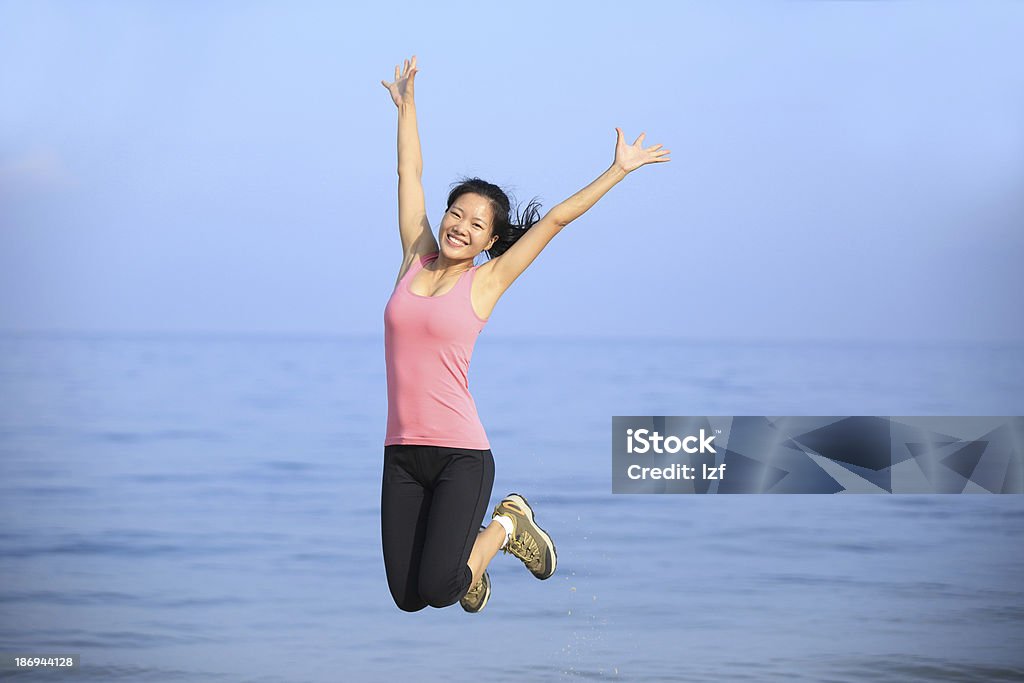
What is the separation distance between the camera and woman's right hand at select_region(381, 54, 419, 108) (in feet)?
12.4

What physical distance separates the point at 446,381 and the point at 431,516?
1.05 ft

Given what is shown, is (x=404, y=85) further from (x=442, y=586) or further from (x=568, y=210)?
(x=442, y=586)

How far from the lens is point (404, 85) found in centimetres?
381

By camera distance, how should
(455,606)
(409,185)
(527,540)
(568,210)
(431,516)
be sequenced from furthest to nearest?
(455,606) → (527,540) → (409,185) → (431,516) → (568,210)

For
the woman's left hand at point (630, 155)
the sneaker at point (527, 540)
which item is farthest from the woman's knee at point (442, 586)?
the woman's left hand at point (630, 155)

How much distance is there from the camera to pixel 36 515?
783 centimetres

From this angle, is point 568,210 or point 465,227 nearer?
point 568,210

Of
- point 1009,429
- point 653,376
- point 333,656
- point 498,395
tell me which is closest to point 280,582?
point 333,656

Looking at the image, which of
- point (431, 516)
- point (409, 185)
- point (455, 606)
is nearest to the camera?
point (431, 516)

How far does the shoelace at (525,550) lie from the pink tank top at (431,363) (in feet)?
1.92

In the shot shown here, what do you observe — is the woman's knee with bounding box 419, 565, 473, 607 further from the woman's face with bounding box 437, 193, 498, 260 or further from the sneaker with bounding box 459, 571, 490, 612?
the woman's face with bounding box 437, 193, 498, 260

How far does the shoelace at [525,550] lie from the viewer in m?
3.96

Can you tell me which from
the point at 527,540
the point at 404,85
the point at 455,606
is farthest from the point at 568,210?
the point at 455,606

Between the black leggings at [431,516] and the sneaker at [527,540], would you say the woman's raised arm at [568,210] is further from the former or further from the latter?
the sneaker at [527,540]
